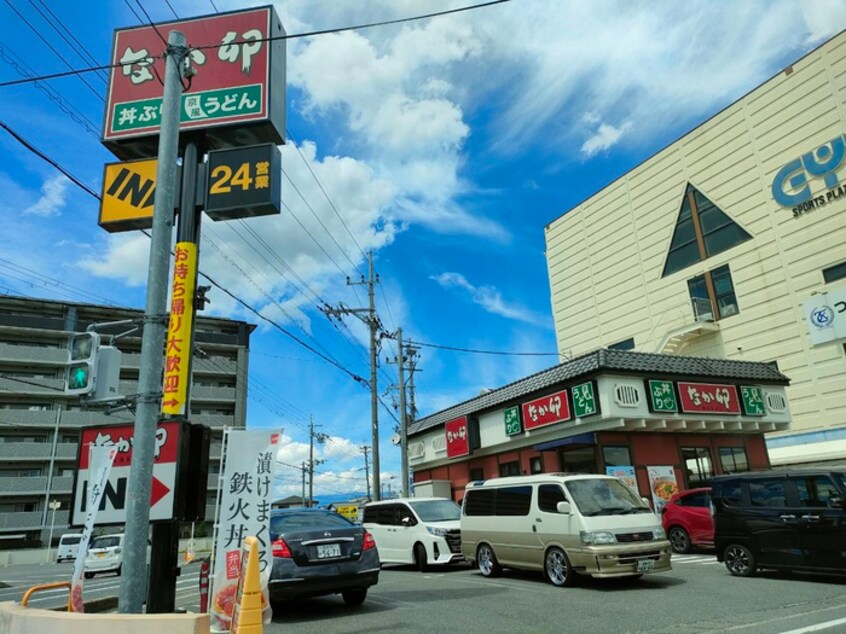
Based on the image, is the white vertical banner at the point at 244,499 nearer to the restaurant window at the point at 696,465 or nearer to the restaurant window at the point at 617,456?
the restaurant window at the point at 617,456

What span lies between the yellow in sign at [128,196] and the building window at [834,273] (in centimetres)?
3029

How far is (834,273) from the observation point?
28.3 metres

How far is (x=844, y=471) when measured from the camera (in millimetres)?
9805

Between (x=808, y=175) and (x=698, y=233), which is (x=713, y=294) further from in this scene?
(x=808, y=175)

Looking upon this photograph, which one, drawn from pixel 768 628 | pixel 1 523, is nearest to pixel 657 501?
pixel 768 628

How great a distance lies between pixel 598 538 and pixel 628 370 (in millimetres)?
9266

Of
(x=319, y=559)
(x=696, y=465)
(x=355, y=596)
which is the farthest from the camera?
(x=696, y=465)

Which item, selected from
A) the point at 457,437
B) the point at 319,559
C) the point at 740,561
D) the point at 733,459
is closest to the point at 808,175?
the point at 733,459

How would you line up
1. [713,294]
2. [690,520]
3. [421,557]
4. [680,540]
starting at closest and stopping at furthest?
[421,557]
[690,520]
[680,540]
[713,294]

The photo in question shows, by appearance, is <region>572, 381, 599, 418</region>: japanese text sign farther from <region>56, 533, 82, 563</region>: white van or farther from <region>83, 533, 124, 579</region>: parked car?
<region>56, 533, 82, 563</region>: white van

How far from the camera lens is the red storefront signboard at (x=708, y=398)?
18.8m

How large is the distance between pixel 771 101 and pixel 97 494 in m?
37.0

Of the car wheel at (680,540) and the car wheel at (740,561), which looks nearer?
the car wheel at (740,561)

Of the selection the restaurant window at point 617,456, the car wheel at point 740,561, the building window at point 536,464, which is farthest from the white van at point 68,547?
the car wheel at point 740,561
